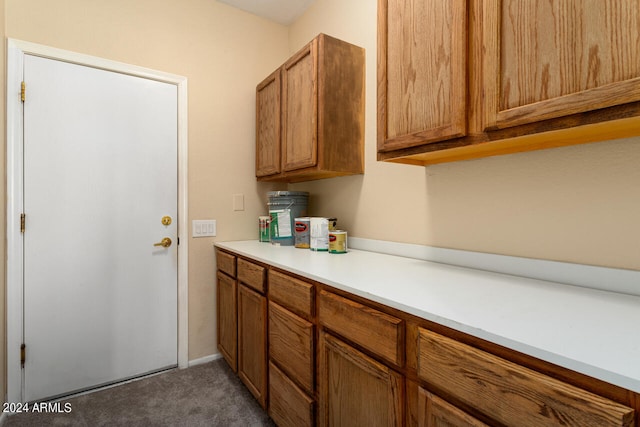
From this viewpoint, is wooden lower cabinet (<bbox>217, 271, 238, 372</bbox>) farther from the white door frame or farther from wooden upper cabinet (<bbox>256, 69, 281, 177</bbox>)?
the white door frame

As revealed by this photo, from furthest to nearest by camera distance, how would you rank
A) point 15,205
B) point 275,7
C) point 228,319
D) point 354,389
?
point 275,7
point 228,319
point 15,205
point 354,389

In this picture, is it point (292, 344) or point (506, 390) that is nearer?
point (506, 390)

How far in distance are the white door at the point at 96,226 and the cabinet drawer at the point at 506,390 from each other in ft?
6.24

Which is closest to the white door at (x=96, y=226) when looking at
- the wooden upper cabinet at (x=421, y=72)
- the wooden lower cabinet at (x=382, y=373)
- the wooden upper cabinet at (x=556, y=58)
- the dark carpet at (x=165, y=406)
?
the dark carpet at (x=165, y=406)

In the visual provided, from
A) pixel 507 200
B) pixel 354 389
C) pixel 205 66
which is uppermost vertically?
pixel 205 66

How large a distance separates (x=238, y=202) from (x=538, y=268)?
6.33ft

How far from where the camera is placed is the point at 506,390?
1.98 feet

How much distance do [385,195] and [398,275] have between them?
65 centimetres

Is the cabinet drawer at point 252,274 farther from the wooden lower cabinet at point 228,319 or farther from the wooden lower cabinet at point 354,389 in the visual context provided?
the wooden lower cabinet at point 354,389

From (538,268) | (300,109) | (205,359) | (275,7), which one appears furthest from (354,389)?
(275,7)

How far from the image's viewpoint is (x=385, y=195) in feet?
5.64

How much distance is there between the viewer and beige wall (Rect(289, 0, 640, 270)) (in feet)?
3.08

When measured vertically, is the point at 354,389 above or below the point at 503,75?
below

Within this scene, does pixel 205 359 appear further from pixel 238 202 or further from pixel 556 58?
pixel 556 58
